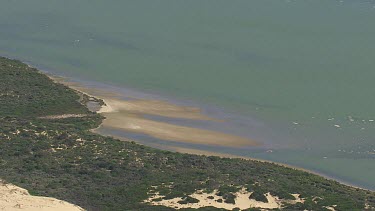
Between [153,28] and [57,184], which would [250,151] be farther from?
[153,28]

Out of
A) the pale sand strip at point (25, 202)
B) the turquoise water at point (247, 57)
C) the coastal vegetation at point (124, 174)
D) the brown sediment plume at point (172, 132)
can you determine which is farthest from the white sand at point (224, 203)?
the brown sediment plume at point (172, 132)

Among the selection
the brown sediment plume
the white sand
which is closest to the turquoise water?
the brown sediment plume

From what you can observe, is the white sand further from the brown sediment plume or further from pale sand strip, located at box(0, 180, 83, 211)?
the brown sediment plume

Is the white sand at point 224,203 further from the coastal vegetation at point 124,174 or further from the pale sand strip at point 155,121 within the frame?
the pale sand strip at point 155,121

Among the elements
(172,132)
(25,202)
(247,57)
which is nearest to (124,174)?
(25,202)

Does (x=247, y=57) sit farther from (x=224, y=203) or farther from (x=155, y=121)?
(x=224, y=203)

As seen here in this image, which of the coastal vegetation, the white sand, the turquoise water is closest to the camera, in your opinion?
the white sand
